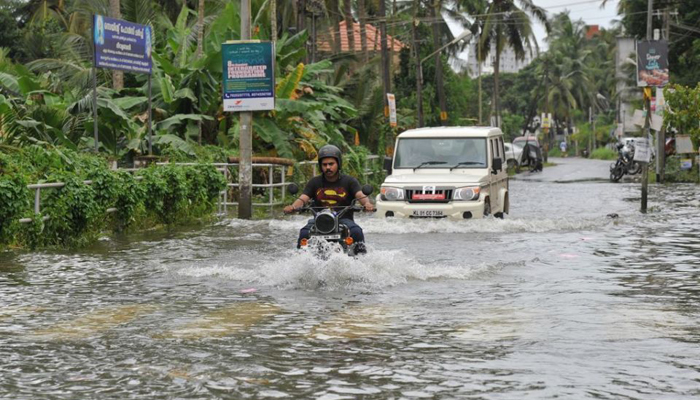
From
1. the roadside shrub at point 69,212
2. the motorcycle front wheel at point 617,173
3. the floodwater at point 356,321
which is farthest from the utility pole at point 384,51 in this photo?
the floodwater at point 356,321

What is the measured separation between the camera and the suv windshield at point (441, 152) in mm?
22109

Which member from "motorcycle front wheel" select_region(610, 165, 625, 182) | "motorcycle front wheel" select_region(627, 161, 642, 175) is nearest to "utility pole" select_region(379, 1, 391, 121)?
"motorcycle front wheel" select_region(610, 165, 625, 182)

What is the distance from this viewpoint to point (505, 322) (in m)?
9.72

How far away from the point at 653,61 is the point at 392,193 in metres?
20.9

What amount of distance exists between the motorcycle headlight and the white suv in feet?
28.5

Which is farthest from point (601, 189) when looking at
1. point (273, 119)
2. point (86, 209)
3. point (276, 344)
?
point (276, 344)

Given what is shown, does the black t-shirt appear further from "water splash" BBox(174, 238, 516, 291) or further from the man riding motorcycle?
"water splash" BBox(174, 238, 516, 291)

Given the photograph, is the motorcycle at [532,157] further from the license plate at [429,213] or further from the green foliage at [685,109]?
the license plate at [429,213]

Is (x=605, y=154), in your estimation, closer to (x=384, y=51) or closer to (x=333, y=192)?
(x=384, y=51)

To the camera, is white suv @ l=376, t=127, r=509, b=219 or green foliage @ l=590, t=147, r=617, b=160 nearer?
white suv @ l=376, t=127, r=509, b=219

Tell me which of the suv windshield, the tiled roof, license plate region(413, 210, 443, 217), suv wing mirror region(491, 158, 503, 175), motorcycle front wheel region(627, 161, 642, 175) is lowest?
license plate region(413, 210, 443, 217)

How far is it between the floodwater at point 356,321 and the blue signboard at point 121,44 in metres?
5.54

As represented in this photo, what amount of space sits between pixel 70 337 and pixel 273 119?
71.5 feet

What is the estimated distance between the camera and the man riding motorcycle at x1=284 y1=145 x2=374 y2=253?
12445 millimetres
